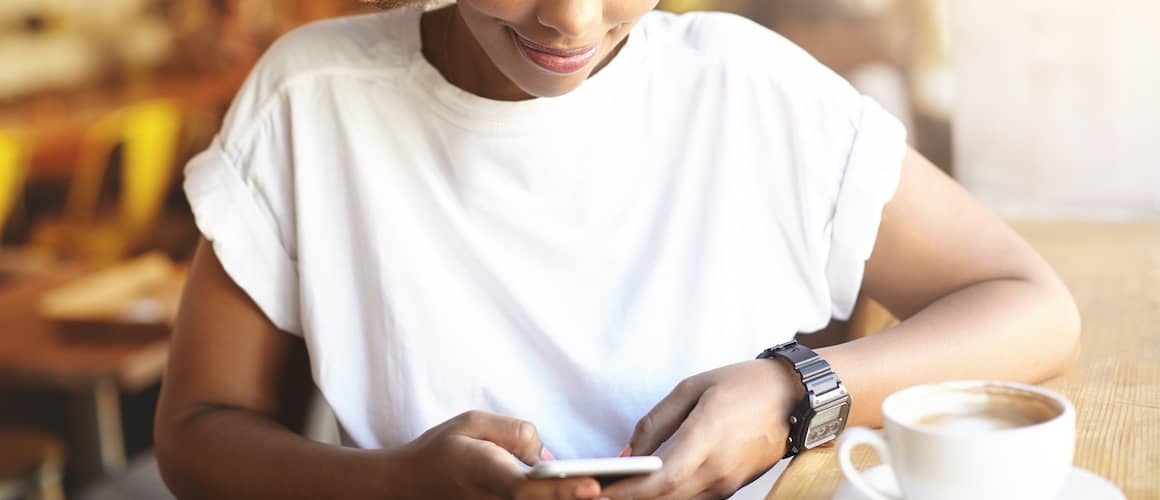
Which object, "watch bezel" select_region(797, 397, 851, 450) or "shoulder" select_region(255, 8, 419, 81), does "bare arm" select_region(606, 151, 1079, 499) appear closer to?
"watch bezel" select_region(797, 397, 851, 450)

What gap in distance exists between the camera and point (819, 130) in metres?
1.24

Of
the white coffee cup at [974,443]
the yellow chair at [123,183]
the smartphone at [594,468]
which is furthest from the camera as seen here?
the yellow chair at [123,183]

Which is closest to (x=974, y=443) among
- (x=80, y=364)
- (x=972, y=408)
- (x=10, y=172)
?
(x=972, y=408)

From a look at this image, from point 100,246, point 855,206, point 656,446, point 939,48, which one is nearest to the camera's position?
point 656,446

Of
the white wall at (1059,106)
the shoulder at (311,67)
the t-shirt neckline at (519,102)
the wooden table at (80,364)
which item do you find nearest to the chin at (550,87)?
the t-shirt neckline at (519,102)

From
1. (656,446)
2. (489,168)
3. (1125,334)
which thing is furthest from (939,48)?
(656,446)

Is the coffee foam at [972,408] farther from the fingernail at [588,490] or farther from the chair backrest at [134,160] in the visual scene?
the chair backrest at [134,160]

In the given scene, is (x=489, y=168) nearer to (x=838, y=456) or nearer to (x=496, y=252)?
(x=496, y=252)

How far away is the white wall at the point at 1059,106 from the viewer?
Answer: 1942 millimetres

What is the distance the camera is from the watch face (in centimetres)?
99

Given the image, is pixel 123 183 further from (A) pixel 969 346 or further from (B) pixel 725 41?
(A) pixel 969 346

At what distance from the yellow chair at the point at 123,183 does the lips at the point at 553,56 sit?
2905mm

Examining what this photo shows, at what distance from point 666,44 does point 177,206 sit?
109 inches

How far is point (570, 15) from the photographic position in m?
0.99
